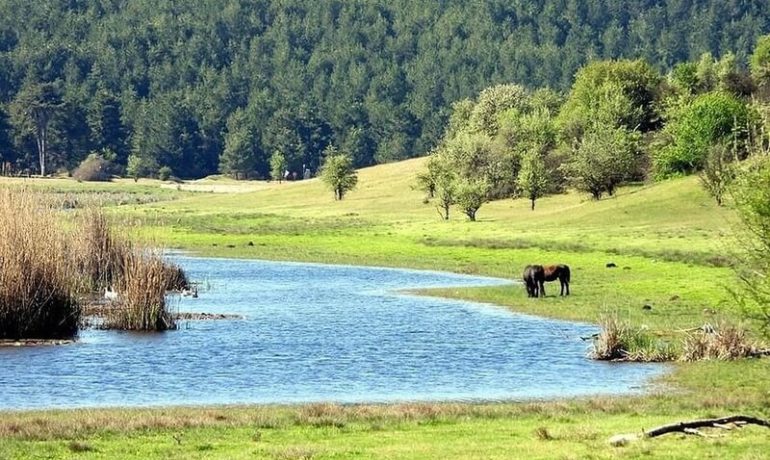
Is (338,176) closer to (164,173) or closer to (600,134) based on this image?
(600,134)

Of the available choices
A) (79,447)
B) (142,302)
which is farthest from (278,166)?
(79,447)

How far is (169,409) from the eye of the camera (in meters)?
29.4

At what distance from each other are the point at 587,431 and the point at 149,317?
22.6 metres

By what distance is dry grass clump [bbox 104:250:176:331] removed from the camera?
43.8 meters

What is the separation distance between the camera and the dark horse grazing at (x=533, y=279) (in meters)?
52.9

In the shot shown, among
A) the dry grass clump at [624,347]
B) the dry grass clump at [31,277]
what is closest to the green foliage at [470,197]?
the dry grass clump at [31,277]

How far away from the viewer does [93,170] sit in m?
179

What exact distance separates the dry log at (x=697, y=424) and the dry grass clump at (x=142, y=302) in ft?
77.2

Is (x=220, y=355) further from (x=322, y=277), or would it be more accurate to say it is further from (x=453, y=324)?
(x=322, y=277)

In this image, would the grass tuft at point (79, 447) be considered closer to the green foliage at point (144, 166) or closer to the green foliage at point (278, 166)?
the green foliage at point (278, 166)

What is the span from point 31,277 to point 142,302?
4555 mm

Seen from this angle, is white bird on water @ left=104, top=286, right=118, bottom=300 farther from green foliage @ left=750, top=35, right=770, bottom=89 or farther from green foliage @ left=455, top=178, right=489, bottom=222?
green foliage @ left=750, top=35, right=770, bottom=89

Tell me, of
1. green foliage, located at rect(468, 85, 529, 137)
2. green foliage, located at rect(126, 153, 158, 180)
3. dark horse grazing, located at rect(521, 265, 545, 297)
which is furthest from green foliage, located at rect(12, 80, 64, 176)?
dark horse grazing, located at rect(521, 265, 545, 297)

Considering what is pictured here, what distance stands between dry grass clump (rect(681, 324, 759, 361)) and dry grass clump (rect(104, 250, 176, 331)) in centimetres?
1644
